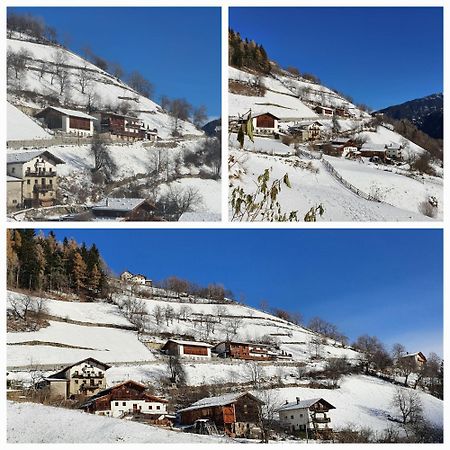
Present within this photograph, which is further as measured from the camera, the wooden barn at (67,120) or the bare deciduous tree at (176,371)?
the bare deciduous tree at (176,371)

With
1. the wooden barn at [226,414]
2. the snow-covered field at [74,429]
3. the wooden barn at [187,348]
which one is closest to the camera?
the snow-covered field at [74,429]

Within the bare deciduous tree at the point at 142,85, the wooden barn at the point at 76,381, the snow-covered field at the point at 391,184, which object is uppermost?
the bare deciduous tree at the point at 142,85

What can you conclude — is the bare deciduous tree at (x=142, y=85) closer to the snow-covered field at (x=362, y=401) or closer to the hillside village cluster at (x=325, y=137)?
the hillside village cluster at (x=325, y=137)

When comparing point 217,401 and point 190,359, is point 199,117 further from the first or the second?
point 217,401

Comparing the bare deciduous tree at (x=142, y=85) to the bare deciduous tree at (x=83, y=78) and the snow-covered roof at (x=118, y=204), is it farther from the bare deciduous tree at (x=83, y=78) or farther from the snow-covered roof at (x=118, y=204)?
the snow-covered roof at (x=118, y=204)

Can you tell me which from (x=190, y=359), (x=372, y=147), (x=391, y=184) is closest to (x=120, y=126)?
(x=190, y=359)

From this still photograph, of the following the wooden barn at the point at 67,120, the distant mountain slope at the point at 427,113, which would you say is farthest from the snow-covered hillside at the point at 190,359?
the distant mountain slope at the point at 427,113

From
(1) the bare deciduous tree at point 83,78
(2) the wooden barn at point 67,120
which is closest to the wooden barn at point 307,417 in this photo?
(2) the wooden barn at point 67,120

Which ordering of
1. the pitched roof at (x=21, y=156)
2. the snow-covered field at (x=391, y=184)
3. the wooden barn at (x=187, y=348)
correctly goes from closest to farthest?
the pitched roof at (x=21, y=156), the snow-covered field at (x=391, y=184), the wooden barn at (x=187, y=348)

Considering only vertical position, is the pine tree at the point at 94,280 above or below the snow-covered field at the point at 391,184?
below
